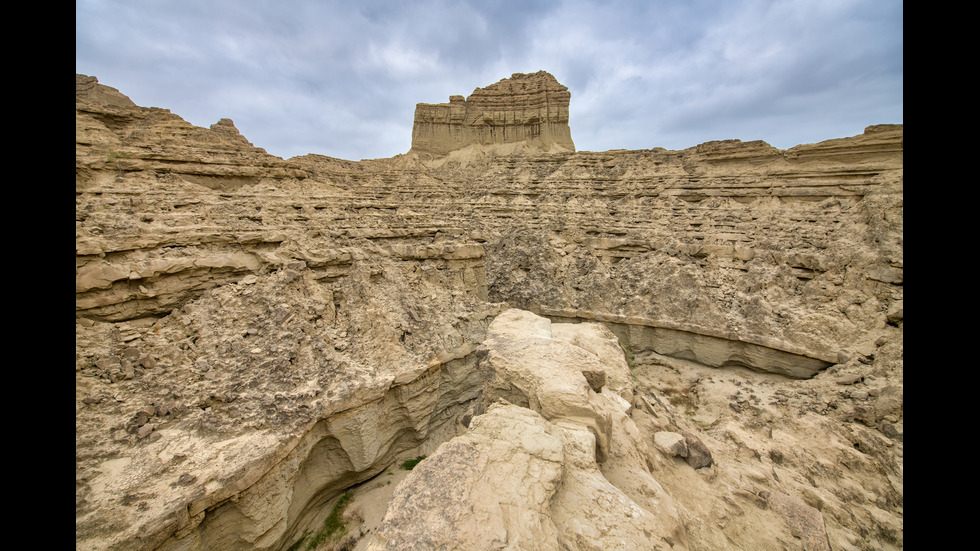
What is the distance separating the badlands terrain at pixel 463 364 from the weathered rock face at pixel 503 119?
10472mm

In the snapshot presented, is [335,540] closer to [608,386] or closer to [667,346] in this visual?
[608,386]

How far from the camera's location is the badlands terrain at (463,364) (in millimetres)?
4102

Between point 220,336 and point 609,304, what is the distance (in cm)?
1103

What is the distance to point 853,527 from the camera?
203 inches

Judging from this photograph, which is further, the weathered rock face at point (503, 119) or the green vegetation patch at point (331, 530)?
the weathered rock face at point (503, 119)

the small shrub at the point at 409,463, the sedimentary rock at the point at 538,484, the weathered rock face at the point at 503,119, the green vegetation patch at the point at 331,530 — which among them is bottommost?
the green vegetation patch at the point at 331,530

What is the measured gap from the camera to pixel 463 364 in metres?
8.95

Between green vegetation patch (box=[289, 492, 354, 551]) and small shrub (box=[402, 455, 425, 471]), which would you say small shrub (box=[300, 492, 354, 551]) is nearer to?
green vegetation patch (box=[289, 492, 354, 551])

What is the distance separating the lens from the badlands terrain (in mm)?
4102

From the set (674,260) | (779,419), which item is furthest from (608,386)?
(674,260)

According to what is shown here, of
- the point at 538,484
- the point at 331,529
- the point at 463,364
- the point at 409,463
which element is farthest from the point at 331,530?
the point at 538,484

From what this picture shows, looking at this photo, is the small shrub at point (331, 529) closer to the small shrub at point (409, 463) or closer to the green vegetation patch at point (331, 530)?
the green vegetation patch at point (331, 530)

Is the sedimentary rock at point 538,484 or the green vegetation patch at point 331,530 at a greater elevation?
the sedimentary rock at point 538,484

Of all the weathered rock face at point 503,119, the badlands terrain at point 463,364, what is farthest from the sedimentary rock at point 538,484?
the weathered rock face at point 503,119
